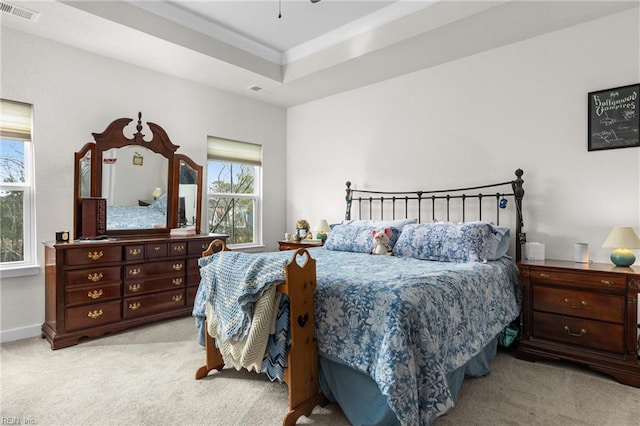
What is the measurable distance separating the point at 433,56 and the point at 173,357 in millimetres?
3556

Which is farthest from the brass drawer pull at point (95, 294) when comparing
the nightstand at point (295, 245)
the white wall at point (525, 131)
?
the white wall at point (525, 131)

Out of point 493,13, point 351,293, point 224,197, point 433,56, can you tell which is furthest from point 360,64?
point 351,293

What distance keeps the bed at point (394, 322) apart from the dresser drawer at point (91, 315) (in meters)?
1.28

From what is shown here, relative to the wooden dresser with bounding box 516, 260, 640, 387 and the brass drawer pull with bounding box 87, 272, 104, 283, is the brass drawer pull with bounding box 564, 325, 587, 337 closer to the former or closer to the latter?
the wooden dresser with bounding box 516, 260, 640, 387

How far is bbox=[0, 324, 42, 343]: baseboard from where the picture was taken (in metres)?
3.03

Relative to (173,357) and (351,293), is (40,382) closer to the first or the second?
(173,357)

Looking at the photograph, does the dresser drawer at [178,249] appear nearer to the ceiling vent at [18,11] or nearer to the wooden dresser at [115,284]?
the wooden dresser at [115,284]

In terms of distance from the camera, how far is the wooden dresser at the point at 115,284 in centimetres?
294

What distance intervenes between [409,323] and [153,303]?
9.08ft

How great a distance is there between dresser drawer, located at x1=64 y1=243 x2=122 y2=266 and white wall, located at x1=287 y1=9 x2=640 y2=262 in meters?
2.71

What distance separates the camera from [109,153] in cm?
354

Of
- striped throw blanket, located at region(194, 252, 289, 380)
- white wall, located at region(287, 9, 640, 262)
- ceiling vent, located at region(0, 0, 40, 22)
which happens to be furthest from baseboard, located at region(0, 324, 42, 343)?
white wall, located at region(287, 9, 640, 262)

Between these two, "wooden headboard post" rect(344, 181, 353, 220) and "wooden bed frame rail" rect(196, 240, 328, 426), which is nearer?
"wooden bed frame rail" rect(196, 240, 328, 426)

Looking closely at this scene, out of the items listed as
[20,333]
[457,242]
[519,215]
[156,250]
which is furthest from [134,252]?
[519,215]
